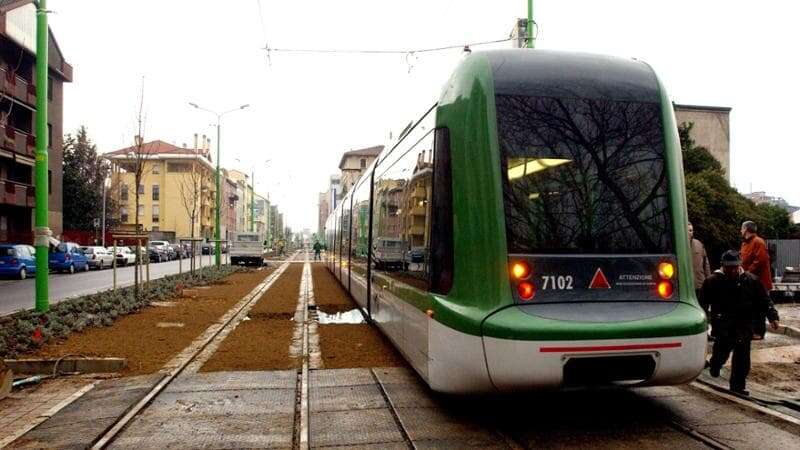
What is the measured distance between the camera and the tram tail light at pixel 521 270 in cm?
510

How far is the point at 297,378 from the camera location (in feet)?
24.5

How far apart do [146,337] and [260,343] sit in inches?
81.6

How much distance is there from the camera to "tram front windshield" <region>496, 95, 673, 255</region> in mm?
5266

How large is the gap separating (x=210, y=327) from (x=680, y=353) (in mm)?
8943

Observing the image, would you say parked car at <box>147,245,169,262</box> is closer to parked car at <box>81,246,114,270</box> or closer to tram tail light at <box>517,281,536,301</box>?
parked car at <box>81,246,114,270</box>

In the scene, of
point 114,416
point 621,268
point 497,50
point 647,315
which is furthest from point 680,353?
point 114,416

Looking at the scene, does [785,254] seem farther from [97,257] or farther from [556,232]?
[97,257]

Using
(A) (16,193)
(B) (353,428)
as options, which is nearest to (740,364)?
(B) (353,428)

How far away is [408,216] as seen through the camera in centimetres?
723

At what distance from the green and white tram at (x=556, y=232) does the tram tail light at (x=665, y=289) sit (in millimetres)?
10

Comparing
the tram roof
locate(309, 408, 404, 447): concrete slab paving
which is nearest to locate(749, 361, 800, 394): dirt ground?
the tram roof

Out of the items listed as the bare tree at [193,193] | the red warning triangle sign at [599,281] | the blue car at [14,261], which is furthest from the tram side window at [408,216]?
the blue car at [14,261]

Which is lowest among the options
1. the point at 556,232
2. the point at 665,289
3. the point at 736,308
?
the point at 736,308

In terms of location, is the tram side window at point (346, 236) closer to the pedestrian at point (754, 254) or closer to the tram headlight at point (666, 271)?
the pedestrian at point (754, 254)
